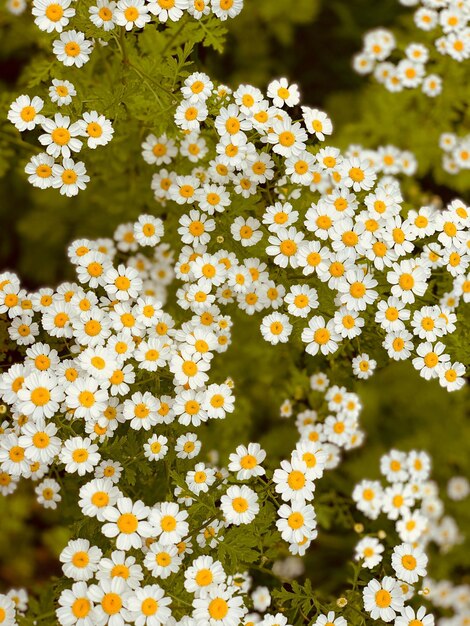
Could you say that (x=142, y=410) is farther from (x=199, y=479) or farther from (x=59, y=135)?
(x=59, y=135)

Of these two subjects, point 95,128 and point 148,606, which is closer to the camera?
point 148,606

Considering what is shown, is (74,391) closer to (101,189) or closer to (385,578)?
(385,578)

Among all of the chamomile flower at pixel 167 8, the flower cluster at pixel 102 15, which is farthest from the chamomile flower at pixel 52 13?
the chamomile flower at pixel 167 8

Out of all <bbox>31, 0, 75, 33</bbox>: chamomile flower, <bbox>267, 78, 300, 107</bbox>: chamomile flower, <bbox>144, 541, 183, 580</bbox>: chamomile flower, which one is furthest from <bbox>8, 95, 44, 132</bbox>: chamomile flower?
<bbox>144, 541, 183, 580</bbox>: chamomile flower

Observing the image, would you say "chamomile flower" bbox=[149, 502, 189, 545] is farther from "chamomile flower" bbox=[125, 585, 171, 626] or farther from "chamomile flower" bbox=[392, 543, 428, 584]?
"chamomile flower" bbox=[392, 543, 428, 584]

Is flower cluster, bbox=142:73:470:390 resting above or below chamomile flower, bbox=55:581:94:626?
above

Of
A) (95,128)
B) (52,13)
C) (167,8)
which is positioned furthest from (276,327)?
(52,13)

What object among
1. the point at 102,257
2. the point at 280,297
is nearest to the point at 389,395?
the point at 280,297
